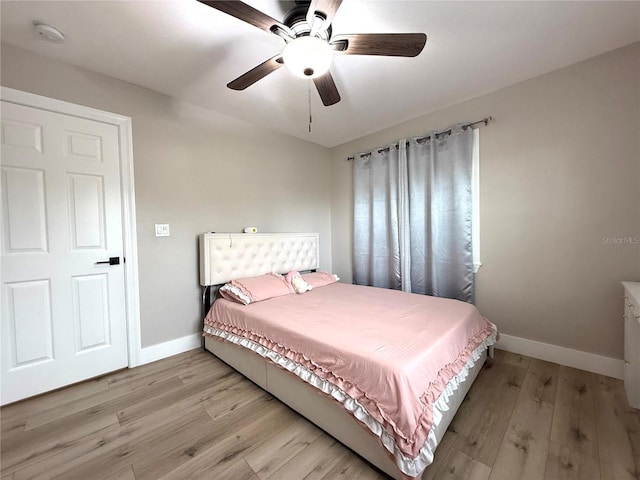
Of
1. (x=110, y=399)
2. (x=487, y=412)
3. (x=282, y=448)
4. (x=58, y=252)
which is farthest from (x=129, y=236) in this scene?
(x=487, y=412)

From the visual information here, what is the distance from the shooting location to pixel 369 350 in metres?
1.40

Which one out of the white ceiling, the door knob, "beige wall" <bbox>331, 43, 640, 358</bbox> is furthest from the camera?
the door knob

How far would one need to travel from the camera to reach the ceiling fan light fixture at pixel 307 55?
1357 mm

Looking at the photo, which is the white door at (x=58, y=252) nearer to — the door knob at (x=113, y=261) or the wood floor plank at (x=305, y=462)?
the door knob at (x=113, y=261)

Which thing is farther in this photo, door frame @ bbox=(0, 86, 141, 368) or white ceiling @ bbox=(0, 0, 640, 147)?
door frame @ bbox=(0, 86, 141, 368)

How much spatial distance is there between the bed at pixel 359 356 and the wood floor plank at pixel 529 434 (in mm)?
280

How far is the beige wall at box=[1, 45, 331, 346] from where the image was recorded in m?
2.06

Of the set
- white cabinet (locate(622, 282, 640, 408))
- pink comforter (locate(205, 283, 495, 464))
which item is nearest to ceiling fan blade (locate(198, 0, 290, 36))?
pink comforter (locate(205, 283, 495, 464))

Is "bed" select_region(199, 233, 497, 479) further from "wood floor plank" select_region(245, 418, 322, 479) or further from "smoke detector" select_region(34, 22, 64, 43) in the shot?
"smoke detector" select_region(34, 22, 64, 43)

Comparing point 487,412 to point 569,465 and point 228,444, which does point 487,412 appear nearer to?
point 569,465

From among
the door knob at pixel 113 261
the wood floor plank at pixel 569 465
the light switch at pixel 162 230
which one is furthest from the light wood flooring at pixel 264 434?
the light switch at pixel 162 230

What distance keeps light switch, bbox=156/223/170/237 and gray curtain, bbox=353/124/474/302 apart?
233 centimetres

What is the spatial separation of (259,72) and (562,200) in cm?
267

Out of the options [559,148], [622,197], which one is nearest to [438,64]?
[559,148]
